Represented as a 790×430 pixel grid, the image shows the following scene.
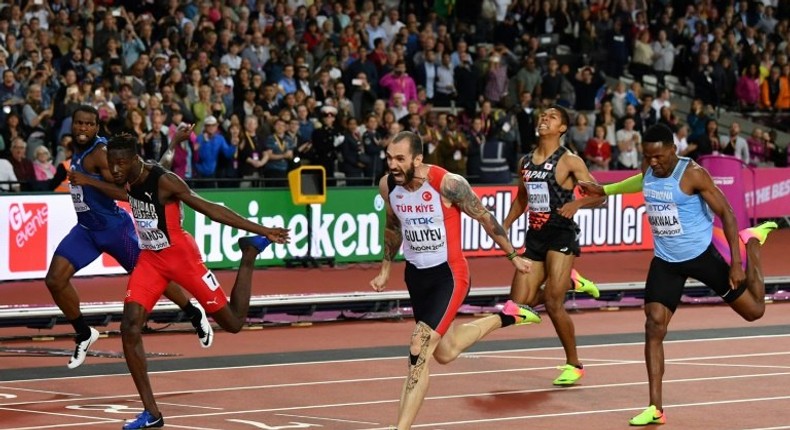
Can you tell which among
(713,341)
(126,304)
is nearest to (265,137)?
(713,341)

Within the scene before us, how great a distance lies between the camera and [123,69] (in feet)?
81.3

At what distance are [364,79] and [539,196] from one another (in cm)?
1397

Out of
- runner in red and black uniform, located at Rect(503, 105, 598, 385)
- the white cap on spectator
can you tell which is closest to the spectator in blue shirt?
the white cap on spectator

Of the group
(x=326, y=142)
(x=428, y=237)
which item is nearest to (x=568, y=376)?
(x=428, y=237)

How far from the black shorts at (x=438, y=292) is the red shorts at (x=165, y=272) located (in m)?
1.77

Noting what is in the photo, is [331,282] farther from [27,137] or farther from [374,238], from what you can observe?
[27,137]

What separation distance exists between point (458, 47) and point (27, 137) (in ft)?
34.5

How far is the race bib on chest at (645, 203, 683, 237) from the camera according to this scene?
11766 millimetres

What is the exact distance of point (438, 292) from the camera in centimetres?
1071

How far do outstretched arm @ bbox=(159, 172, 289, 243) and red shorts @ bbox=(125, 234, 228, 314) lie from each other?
0.34 m

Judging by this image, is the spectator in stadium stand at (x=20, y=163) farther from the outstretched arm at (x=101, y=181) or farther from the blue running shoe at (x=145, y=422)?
the blue running shoe at (x=145, y=422)

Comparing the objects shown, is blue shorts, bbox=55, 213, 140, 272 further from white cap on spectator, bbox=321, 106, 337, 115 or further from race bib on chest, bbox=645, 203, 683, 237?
white cap on spectator, bbox=321, 106, 337, 115

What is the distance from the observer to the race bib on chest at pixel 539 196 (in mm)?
13695

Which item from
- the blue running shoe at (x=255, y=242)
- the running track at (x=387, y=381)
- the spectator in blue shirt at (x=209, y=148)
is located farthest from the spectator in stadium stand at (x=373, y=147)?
the blue running shoe at (x=255, y=242)
